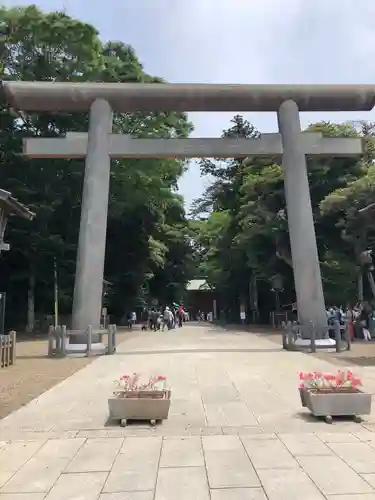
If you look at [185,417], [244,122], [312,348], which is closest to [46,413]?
[185,417]

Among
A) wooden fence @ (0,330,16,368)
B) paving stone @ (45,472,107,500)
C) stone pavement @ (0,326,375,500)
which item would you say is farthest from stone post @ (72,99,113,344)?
paving stone @ (45,472,107,500)

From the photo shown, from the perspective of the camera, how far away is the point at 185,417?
785 centimetres

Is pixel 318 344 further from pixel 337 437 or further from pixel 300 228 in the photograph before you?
pixel 337 437

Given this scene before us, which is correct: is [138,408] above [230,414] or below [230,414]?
above

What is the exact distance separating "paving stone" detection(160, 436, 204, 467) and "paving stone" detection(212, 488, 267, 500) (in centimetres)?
80

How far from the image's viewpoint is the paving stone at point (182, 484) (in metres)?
4.60

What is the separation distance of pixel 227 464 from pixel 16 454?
2.48m

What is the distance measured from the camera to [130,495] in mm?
4625

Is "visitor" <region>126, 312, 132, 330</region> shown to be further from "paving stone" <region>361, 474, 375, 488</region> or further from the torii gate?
"paving stone" <region>361, 474, 375, 488</region>

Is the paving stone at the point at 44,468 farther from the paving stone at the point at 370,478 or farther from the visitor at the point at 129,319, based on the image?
the visitor at the point at 129,319

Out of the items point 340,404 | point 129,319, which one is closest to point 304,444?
point 340,404

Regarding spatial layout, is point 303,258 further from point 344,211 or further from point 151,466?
point 151,466

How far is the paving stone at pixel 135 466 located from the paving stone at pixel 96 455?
85 mm

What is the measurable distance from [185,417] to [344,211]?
21.4m
